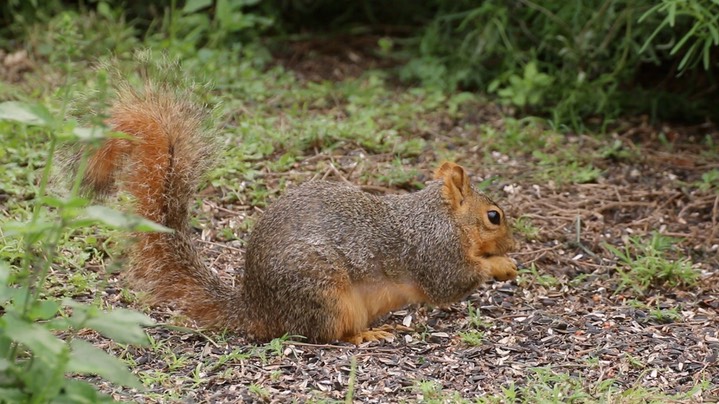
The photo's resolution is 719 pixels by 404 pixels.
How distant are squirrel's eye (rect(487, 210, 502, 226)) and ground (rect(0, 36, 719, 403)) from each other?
0.35 meters

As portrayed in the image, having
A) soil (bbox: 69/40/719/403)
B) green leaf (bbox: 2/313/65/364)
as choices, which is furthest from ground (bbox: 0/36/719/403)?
green leaf (bbox: 2/313/65/364)

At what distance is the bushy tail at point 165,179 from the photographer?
132 inches

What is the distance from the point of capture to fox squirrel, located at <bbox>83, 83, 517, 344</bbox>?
3393 mm

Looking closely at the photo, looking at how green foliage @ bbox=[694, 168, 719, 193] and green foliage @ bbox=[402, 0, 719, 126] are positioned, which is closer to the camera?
green foliage @ bbox=[694, 168, 719, 193]

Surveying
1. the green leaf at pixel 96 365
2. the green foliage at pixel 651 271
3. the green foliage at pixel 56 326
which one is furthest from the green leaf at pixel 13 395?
the green foliage at pixel 651 271

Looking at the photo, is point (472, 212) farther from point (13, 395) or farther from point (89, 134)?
point (13, 395)

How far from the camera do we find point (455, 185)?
383 centimetres

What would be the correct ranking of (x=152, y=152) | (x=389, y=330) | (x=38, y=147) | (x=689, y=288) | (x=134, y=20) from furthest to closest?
(x=134, y=20) → (x=38, y=147) → (x=689, y=288) → (x=389, y=330) → (x=152, y=152)

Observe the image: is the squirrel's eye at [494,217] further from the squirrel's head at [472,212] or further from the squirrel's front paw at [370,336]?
the squirrel's front paw at [370,336]

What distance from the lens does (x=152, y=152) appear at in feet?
11.2

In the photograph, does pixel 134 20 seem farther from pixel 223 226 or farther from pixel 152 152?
pixel 152 152

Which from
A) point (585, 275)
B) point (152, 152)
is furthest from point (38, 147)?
point (585, 275)

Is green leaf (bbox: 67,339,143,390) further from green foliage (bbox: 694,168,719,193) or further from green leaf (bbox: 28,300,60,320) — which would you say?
green foliage (bbox: 694,168,719,193)

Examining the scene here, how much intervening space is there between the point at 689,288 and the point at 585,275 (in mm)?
411
